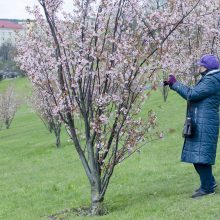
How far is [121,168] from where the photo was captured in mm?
11906

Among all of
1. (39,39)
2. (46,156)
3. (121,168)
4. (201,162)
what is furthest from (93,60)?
A: (46,156)

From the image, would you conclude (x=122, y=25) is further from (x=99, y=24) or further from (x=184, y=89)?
(x=184, y=89)

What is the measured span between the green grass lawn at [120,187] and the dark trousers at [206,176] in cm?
16

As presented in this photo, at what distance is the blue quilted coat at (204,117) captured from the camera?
6.69 metres

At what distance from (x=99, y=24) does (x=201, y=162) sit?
96.2 inches

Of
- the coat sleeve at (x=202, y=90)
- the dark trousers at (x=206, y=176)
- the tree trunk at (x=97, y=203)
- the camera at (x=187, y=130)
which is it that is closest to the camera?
the coat sleeve at (x=202, y=90)

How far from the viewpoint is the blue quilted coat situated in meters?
6.69

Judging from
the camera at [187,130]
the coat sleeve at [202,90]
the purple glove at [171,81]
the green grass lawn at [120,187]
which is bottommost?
the green grass lawn at [120,187]

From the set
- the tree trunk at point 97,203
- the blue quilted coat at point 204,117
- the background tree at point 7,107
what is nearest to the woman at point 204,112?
the blue quilted coat at point 204,117

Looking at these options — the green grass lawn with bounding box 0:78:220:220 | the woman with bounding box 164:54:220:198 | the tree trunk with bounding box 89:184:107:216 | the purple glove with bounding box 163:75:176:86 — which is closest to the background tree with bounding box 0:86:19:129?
the green grass lawn with bounding box 0:78:220:220

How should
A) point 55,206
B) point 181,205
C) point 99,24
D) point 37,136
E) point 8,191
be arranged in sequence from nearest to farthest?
point 181,205, point 99,24, point 55,206, point 8,191, point 37,136

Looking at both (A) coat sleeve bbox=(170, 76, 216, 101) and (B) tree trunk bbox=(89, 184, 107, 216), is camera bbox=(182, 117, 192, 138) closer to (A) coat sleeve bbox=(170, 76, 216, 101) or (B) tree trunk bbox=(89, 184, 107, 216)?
(A) coat sleeve bbox=(170, 76, 216, 101)

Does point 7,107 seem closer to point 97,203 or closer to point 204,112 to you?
point 97,203

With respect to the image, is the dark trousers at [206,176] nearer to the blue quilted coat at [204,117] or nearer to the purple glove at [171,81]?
the blue quilted coat at [204,117]
